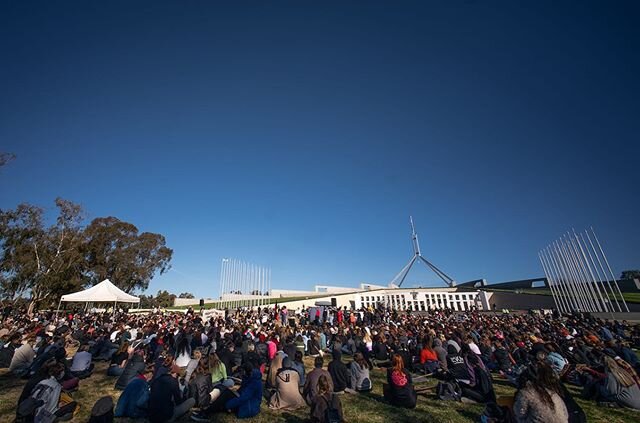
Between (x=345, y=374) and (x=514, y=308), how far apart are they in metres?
49.2

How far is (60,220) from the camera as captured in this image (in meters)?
38.6

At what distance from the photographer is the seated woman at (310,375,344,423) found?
5191mm

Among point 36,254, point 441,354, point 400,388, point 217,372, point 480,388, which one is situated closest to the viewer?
point 400,388

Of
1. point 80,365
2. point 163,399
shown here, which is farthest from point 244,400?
point 80,365

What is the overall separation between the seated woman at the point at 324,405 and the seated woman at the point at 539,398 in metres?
2.84

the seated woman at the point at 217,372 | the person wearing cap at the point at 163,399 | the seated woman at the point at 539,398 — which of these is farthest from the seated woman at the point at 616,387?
the person wearing cap at the point at 163,399

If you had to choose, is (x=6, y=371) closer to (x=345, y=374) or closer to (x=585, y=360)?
(x=345, y=374)

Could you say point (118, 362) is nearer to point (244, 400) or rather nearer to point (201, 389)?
point (201, 389)

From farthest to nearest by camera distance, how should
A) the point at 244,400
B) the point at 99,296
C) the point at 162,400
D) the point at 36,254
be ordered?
the point at 36,254
the point at 99,296
the point at 244,400
the point at 162,400

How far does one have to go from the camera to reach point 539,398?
13.6 feet

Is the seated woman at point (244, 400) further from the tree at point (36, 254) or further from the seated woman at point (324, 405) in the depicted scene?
the tree at point (36, 254)

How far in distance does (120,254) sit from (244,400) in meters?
49.8

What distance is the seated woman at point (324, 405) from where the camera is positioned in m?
5.19

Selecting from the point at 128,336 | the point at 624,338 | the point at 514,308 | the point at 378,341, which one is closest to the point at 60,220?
the point at 128,336
